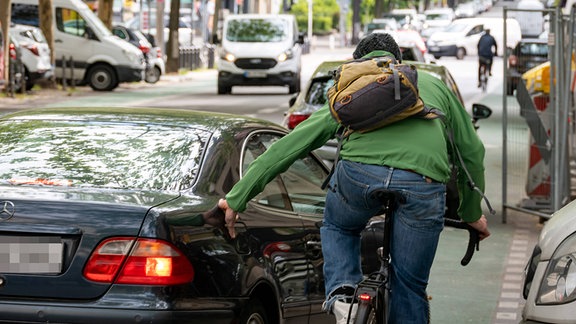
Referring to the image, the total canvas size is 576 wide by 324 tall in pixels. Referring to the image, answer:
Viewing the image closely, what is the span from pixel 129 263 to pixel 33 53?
2933 cm

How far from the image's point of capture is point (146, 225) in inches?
235

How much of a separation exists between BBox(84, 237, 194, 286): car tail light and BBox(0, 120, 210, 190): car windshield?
20.2 inches

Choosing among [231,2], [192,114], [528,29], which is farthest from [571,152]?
[231,2]

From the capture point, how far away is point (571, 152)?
47.6 ft

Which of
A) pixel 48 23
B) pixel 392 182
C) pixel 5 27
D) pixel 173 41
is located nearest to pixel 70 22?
pixel 48 23

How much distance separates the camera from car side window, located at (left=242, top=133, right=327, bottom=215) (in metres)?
7.17

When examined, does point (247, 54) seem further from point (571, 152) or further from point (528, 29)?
point (528, 29)

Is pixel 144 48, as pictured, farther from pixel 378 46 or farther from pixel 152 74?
pixel 378 46

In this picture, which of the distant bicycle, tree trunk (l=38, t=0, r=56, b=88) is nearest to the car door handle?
tree trunk (l=38, t=0, r=56, b=88)

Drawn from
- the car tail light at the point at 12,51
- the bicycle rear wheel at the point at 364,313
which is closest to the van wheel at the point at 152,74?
the car tail light at the point at 12,51

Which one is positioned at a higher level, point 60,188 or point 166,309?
point 60,188

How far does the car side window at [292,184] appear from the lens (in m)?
7.17

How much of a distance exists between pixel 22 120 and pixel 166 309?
1.85 metres

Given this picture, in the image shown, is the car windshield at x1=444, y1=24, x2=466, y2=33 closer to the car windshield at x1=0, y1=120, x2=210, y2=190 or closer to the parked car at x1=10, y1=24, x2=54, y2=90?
the parked car at x1=10, y1=24, x2=54, y2=90
